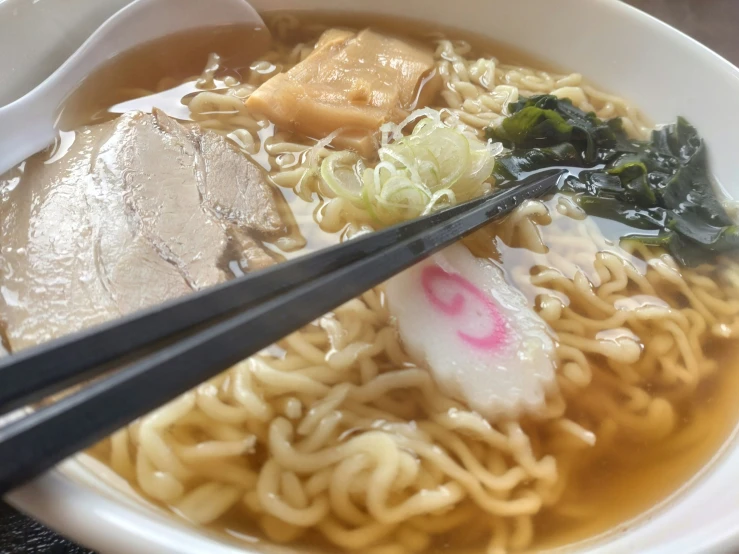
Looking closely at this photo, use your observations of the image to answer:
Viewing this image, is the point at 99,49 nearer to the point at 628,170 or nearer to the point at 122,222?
the point at 122,222

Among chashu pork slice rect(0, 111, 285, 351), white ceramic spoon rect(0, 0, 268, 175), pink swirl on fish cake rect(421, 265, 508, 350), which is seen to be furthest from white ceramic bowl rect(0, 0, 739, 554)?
pink swirl on fish cake rect(421, 265, 508, 350)

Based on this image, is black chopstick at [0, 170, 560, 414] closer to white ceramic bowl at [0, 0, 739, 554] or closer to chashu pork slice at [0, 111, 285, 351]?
white ceramic bowl at [0, 0, 739, 554]

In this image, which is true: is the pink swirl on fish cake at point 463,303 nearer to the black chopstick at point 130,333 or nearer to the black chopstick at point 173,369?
the black chopstick at point 173,369

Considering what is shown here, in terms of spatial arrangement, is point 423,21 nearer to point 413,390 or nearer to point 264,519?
point 413,390

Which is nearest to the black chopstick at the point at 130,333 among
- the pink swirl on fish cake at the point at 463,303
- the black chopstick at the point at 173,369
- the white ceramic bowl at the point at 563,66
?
the black chopstick at the point at 173,369

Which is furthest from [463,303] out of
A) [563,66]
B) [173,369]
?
[563,66]

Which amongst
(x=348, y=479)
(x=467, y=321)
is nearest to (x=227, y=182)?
(x=467, y=321)
